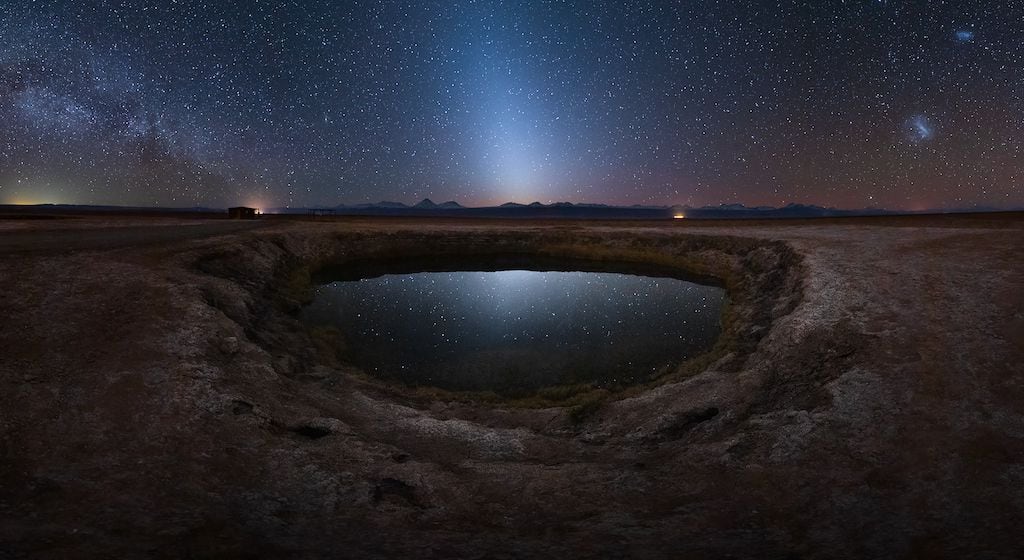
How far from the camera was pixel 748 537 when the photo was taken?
6.20m

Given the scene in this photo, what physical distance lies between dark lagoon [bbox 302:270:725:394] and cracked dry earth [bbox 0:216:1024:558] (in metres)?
2.49

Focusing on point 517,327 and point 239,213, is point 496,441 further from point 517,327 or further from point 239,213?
point 239,213

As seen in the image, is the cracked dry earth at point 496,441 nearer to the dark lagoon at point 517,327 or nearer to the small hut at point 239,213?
the dark lagoon at point 517,327

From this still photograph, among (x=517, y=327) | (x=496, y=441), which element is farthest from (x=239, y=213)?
(x=496, y=441)

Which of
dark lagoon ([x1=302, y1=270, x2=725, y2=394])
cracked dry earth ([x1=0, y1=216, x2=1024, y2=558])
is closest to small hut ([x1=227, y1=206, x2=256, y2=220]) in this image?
dark lagoon ([x1=302, y1=270, x2=725, y2=394])

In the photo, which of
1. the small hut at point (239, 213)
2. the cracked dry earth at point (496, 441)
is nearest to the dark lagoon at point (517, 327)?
the cracked dry earth at point (496, 441)

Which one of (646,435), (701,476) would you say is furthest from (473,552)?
(646,435)

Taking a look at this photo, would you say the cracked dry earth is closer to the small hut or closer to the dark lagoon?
the dark lagoon

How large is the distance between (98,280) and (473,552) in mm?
15942

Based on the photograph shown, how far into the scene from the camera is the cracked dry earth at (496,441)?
614 centimetres

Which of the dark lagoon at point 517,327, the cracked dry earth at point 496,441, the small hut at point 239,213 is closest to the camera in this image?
the cracked dry earth at point 496,441

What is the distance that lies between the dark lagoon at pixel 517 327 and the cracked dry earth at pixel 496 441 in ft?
8.18

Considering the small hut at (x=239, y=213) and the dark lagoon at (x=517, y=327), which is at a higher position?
the small hut at (x=239, y=213)

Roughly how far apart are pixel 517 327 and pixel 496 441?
11395 millimetres
